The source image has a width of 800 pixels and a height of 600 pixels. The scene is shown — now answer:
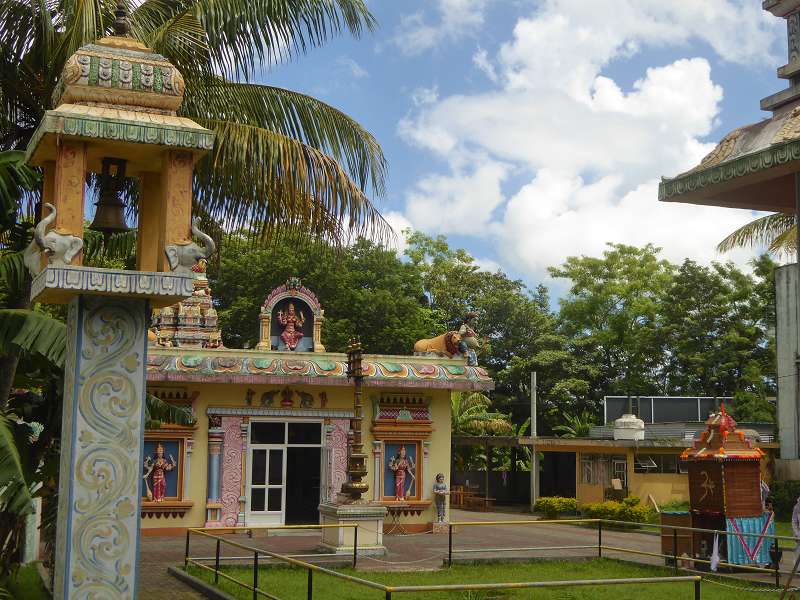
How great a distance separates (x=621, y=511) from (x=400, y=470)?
657 cm

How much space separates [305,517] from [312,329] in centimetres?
425

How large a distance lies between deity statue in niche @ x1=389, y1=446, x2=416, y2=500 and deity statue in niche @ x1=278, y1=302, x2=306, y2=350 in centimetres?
343

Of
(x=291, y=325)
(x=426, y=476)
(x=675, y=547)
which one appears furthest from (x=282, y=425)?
(x=675, y=547)

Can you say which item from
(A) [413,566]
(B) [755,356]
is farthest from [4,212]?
(B) [755,356]

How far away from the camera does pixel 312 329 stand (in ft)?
76.1

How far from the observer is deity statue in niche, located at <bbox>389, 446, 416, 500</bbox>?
73.4 feet

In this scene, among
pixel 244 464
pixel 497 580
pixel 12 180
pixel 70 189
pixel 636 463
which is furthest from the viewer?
pixel 636 463

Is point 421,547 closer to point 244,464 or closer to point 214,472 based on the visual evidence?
point 244,464

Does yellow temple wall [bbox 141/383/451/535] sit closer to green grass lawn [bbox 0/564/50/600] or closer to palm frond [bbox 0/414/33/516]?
green grass lawn [bbox 0/564/50/600]

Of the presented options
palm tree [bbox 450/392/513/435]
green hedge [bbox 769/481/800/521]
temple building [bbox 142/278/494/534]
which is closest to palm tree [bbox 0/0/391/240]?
temple building [bbox 142/278/494/534]

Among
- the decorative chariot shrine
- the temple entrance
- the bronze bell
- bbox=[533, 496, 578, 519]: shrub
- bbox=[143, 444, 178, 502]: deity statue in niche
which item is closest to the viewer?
the bronze bell

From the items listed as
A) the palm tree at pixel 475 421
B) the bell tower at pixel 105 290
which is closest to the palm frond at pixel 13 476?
the bell tower at pixel 105 290

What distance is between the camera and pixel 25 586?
12125 mm

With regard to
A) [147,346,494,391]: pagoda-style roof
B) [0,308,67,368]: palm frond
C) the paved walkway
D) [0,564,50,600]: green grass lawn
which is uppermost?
[147,346,494,391]: pagoda-style roof
